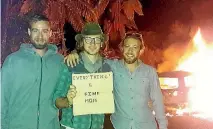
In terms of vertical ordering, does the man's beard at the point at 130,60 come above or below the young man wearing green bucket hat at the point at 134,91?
above

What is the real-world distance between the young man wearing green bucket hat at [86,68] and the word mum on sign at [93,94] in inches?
2.4

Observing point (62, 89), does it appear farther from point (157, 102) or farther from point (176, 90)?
point (176, 90)

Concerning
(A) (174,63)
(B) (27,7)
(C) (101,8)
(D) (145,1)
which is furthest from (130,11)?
(A) (174,63)

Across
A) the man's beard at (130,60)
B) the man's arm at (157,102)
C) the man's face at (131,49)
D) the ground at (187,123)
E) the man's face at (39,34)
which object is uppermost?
the man's face at (39,34)

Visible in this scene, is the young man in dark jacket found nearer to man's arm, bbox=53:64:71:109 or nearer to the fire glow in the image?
man's arm, bbox=53:64:71:109

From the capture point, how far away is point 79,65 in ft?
12.6

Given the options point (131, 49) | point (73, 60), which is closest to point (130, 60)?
point (131, 49)

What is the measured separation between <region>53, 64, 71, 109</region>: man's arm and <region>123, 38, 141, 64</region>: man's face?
74 cm

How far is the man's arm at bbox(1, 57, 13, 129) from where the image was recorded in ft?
12.1

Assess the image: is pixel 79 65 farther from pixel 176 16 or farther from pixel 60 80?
pixel 176 16

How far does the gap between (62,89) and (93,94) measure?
0.45m

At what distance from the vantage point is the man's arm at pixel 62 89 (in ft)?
12.0

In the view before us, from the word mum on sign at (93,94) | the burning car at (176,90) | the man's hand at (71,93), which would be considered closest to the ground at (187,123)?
the burning car at (176,90)

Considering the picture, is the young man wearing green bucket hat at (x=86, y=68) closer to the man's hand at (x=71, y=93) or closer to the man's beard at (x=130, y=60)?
the man's hand at (x=71, y=93)
